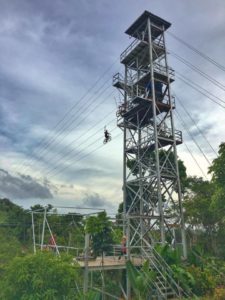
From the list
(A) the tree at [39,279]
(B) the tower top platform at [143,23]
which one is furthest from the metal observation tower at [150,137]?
(A) the tree at [39,279]

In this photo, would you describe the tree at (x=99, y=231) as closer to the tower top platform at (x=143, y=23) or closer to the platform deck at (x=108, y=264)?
the platform deck at (x=108, y=264)

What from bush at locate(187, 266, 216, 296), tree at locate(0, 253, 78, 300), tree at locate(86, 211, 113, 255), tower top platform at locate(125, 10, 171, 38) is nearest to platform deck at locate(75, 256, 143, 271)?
tree at locate(86, 211, 113, 255)

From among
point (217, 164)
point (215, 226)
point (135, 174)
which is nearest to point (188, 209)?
point (215, 226)

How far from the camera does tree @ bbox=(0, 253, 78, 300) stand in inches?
441

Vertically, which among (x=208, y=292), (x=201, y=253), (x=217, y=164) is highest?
(x=217, y=164)

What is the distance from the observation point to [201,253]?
62.6 ft

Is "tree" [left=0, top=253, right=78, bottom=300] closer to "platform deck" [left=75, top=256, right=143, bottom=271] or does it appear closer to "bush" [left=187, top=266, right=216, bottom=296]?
"platform deck" [left=75, top=256, right=143, bottom=271]

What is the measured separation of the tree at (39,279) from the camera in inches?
441

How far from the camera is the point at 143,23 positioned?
82.7ft

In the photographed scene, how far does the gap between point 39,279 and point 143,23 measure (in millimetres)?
21240

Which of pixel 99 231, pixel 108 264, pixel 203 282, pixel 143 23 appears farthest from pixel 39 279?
pixel 143 23

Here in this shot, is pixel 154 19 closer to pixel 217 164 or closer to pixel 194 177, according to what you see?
pixel 217 164

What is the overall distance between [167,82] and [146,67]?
3.52 m

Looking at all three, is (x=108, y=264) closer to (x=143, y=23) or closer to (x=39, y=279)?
(x=39, y=279)
